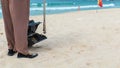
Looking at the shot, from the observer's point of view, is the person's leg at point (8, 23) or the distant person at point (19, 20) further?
the person's leg at point (8, 23)

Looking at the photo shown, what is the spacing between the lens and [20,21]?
3068 mm

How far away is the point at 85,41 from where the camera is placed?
12.8 feet

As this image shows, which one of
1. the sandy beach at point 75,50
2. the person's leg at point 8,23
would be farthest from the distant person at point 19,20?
the sandy beach at point 75,50

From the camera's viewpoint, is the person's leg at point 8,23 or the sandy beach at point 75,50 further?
the person's leg at point 8,23

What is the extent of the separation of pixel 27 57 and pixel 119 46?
1085 mm

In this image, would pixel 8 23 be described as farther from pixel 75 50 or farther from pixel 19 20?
pixel 75 50

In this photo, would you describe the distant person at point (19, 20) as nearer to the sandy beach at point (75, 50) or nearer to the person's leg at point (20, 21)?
the person's leg at point (20, 21)

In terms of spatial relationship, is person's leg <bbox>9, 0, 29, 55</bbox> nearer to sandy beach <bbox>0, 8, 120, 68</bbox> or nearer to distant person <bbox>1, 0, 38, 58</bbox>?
distant person <bbox>1, 0, 38, 58</bbox>

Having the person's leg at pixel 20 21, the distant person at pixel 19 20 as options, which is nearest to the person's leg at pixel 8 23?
the distant person at pixel 19 20

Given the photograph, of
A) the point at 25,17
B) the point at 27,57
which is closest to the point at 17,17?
the point at 25,17

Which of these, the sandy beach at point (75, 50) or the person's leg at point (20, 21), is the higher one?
the person's leg at point (20, 21)

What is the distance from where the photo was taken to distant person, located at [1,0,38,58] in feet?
9.99

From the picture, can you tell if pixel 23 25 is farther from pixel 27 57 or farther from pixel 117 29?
pixel 117 29

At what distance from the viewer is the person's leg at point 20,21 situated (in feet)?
9.97
